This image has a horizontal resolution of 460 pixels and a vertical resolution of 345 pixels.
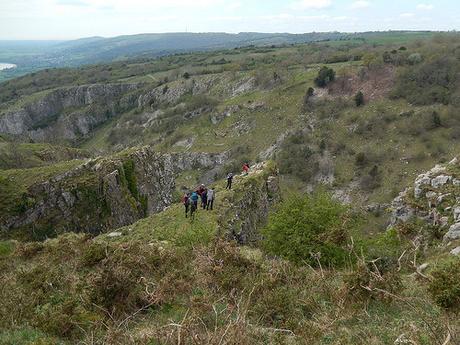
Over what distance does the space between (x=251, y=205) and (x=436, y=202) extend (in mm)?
10989

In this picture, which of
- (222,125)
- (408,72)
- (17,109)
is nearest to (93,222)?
(222,125)

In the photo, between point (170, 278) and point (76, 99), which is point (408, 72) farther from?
point (76, 99)

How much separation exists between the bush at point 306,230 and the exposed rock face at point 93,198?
574 inches

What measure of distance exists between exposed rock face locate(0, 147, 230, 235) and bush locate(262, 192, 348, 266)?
14.6 meters

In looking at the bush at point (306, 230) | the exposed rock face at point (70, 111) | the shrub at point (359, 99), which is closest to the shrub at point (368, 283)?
the bush at point (306, 230)

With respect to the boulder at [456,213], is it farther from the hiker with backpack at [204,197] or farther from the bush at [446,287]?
the bush at [446,287]

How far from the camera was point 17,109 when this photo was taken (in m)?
117

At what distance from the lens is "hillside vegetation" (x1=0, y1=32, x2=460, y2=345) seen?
852 centimetres

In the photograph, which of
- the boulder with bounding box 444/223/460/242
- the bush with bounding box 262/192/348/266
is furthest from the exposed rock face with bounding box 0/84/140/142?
the bush with bounding box 262/192/348/266

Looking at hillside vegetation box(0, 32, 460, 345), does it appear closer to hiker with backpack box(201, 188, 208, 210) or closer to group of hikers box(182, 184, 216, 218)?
group of hikers box(182, 184, 216, 218)

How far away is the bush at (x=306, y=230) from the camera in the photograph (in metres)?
14.8

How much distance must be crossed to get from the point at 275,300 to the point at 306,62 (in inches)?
4093

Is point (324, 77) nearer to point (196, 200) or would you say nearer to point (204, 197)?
point (204, 197)

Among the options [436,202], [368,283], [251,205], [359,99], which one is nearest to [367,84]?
[359,99]
